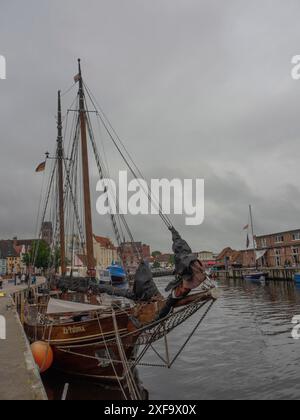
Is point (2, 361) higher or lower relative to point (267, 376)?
higher

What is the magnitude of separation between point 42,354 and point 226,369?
798cm

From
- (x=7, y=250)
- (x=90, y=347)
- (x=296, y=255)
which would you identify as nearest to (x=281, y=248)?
(x=296, y=255)

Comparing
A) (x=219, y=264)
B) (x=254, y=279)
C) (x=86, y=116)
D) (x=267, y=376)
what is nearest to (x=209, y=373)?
(x=267, y=376)

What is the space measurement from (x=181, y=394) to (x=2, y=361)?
21.2 feet

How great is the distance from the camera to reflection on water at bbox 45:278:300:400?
13.4 metres

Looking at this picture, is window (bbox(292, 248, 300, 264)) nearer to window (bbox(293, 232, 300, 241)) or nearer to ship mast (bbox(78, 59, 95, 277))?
window (bbox(293, 232, 300, 241))

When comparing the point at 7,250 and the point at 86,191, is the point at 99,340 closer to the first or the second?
the point at 86,191

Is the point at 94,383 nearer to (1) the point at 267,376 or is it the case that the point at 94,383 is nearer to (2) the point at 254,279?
(1) the point at 267,376

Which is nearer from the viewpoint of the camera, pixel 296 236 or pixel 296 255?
pixel 296 255

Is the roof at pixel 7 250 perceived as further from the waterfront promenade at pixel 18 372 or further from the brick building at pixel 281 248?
the waterfront promenade at pixel 18 372

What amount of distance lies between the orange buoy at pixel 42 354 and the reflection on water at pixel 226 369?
130cm

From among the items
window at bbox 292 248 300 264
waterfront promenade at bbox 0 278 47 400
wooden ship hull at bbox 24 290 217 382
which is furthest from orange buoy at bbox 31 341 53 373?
window at bbox 292 248 300 264

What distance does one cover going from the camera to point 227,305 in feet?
125

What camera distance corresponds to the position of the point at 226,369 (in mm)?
15891
